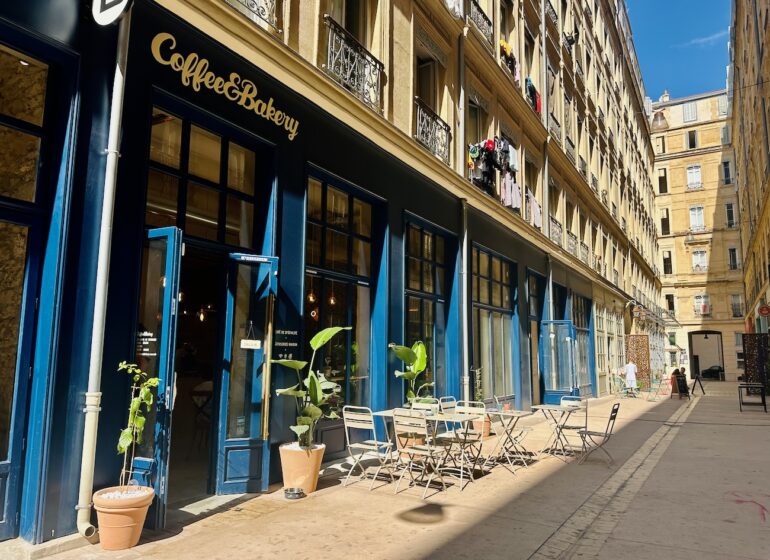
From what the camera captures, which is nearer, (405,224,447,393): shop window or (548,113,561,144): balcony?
(405,224,447,393): shop window

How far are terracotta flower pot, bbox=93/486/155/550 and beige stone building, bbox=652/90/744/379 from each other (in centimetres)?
4580

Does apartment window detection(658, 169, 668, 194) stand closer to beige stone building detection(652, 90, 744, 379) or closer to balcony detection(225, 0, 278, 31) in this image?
beige stone building detection(652, 90, 744, 379)

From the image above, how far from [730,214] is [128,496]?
174 ft

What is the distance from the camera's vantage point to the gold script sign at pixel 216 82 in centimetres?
560

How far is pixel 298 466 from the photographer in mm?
6289

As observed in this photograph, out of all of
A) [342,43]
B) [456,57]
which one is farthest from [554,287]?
[342,43]

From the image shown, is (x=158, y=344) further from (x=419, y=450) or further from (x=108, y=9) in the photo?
(x=419, y=450)

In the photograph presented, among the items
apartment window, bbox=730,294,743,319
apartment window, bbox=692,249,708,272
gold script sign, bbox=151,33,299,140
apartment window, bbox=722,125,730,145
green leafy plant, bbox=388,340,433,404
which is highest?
apartment window, bbox=722,125,730,145

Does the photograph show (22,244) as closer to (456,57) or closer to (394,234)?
(394,234)

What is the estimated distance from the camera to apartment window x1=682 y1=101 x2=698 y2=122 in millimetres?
50688

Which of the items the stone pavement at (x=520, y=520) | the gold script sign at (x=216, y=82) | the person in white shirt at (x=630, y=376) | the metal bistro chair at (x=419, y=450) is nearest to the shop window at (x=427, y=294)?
the metal bistro chair at (x=419, y=450)

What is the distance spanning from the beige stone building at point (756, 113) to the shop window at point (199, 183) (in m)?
22.0

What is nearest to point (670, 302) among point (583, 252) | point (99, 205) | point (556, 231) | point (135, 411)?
point (583, 252)

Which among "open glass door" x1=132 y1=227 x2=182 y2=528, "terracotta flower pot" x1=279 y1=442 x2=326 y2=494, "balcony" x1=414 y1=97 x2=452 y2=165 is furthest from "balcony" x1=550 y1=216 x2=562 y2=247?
"open glass door" x1=132 y1=227 x2=182 y2=528
